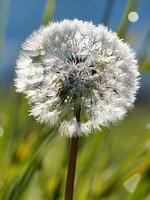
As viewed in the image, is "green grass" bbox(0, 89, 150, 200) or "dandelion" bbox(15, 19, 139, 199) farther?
"green grass" bbox(0, 89, 150, 200)

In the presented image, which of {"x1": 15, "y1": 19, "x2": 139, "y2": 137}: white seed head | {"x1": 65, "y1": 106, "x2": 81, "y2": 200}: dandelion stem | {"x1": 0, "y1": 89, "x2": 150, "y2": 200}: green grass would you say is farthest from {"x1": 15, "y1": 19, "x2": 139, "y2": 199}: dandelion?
{"x1": 0, "y1": 89, "x2": 150, "y2": 200}: green grass

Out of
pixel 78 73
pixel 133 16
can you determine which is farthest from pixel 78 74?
pixel 133 16

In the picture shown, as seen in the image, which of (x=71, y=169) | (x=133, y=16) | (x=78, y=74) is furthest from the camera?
(x=133, y=16)

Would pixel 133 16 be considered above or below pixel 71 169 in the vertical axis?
above

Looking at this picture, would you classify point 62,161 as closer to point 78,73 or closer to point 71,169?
point 78,73

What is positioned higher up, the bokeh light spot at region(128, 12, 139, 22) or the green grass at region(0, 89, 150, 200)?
the bokeh light spot at region(128, 12, 139, 22)

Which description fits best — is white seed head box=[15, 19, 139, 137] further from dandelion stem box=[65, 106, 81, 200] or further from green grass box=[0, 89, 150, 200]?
green grass box=[0, 89, 150, 200]

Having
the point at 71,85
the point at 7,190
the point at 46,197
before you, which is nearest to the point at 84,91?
the point at 71,85

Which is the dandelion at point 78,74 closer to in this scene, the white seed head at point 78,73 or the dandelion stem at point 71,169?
the white seed head at point 78,73

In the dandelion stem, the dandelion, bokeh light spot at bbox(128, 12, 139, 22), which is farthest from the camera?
bokeh light spot at bbox(128, 12, 139, 22)
